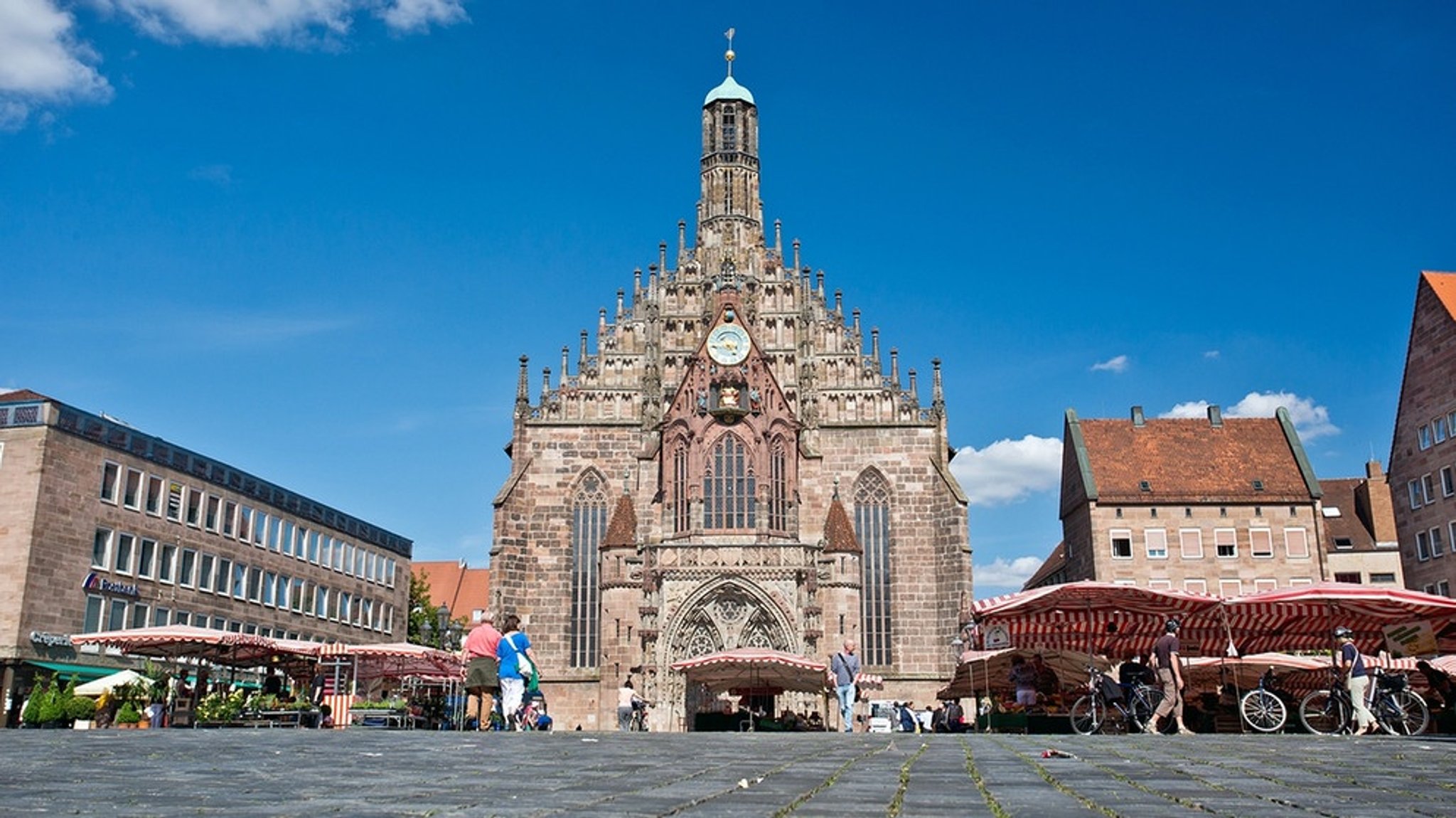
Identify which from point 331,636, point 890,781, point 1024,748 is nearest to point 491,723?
point 1024,748

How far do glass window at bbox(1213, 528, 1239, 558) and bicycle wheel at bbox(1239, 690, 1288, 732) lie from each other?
3371 centimetres

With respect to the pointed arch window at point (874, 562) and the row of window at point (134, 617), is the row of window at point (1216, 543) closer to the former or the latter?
the pointed arch window at point (874, 562)

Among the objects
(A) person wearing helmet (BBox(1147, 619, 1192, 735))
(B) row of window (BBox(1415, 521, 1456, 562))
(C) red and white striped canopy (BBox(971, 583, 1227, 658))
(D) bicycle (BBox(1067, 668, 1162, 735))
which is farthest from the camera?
(B) row of window (BBox(1415, 521, 1456, 562))

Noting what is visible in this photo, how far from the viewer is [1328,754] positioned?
10977mm

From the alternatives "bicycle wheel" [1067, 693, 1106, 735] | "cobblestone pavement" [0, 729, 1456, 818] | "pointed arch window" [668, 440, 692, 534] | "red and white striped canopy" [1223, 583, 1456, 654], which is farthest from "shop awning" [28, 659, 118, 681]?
"red and white striped canopy" [1223, 583, 1456, 654]

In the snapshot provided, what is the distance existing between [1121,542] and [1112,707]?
3215 centimetres

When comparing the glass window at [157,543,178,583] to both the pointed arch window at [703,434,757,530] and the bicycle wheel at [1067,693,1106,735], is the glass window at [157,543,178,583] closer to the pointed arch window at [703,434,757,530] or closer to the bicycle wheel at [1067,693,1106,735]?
the pointed arch window at [703,434,757,530]

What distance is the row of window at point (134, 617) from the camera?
132 feet

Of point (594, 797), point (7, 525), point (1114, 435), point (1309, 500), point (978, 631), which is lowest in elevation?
point (594, 797)

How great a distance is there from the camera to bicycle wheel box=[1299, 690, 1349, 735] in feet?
63.0

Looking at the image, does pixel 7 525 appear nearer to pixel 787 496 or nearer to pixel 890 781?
pixel 787 496

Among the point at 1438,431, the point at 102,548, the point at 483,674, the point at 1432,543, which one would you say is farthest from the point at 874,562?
the point at 483,674

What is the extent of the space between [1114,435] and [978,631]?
110ft

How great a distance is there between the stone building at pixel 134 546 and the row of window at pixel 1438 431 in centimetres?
4179
